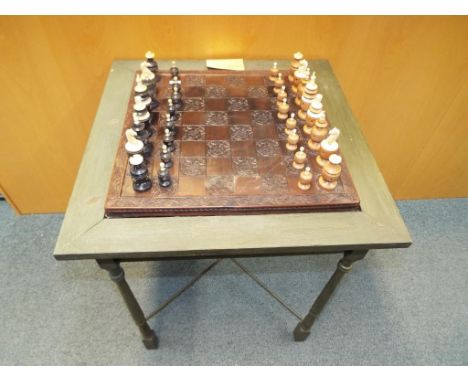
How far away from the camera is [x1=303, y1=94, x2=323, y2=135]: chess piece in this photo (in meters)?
1.06

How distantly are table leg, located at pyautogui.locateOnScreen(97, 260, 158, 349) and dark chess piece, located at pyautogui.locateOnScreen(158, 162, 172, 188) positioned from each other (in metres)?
0.25

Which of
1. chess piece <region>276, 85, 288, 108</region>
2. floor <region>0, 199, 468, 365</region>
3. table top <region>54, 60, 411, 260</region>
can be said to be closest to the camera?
table top <region>54, 60, 411, 260</region>

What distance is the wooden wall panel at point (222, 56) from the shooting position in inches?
50.4

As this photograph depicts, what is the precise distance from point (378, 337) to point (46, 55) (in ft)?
5.97

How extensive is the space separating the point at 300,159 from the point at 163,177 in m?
0.40

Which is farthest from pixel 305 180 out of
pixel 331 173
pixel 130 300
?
pixel 130 300

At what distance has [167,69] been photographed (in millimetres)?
1314

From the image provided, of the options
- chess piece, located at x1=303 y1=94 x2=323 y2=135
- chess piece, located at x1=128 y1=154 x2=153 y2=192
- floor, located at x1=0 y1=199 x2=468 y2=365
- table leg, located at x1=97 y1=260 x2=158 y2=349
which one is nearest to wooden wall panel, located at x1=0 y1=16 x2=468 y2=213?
chess piece, located at x1=303 y1=94 x2=323 y2=135

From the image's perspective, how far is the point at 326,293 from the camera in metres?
1.19

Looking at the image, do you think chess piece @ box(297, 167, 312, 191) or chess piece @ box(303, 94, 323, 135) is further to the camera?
chess piece @ box(303, 94, 323, 135)

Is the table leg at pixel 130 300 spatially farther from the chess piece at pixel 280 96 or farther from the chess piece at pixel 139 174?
the chess piece at pixel 280 96

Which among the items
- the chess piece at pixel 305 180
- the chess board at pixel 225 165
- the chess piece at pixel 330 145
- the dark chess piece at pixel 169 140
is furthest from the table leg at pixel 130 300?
the chess piece at pixel 330 145

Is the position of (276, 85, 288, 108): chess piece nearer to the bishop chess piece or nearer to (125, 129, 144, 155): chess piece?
the bishop chess piece
